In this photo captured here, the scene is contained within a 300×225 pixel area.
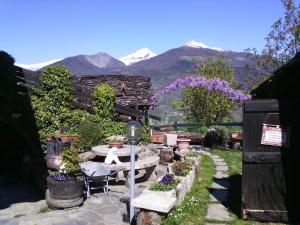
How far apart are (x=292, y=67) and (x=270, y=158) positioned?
5.69 ft

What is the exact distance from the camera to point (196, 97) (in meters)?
31.9

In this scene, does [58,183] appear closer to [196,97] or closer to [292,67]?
[292,67]

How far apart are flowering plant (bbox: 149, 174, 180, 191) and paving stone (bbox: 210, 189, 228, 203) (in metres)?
1.15

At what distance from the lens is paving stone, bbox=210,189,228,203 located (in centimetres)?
842

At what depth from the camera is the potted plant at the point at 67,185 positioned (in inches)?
343

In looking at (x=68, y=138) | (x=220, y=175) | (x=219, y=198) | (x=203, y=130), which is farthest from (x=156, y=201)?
(x=203, y=130)

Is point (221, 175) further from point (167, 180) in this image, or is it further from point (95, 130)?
point (95, 130)

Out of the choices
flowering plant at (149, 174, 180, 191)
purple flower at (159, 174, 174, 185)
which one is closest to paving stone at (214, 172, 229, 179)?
flowering plant at (149, 174, 180, 191)

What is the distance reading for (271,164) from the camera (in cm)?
689

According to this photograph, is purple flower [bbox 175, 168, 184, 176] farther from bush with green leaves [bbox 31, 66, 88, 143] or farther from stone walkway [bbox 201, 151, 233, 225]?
bush with green leaves [bbox 31, 66, 88, 143]

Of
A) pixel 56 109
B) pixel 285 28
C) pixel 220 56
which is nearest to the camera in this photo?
pixel 56 109

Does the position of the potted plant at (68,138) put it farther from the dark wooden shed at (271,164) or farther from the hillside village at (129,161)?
the dark wooden shed at (271,164)

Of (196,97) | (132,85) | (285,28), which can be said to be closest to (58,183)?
(132,85)

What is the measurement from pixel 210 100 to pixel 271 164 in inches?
967
